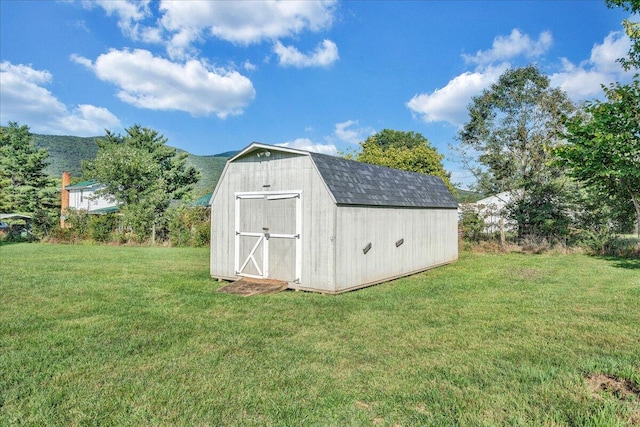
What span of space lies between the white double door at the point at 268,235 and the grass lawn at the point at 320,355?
1.09m

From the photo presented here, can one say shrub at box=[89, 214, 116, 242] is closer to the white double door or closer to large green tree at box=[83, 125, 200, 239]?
large green tree at box=[83, 125, 200, 239]

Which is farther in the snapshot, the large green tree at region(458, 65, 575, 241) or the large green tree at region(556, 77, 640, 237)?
the large green tree at region(458, 65, 575, 241)

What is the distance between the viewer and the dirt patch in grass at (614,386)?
9.52ft

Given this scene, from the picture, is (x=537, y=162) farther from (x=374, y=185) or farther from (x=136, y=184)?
(x=136, y=184)

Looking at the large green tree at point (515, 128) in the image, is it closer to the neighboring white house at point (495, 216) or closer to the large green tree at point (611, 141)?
the neighboring white house at point (495, 216)

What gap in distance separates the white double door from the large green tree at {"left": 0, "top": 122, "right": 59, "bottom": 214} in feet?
89.7

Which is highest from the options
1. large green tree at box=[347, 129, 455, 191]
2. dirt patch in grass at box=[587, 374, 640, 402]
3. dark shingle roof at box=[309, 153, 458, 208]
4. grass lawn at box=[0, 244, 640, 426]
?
large green tree at box=[347, 129, 455, 191]

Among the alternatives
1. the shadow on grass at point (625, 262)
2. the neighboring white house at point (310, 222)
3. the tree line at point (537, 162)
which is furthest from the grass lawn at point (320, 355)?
the tree line at point (537, 162)

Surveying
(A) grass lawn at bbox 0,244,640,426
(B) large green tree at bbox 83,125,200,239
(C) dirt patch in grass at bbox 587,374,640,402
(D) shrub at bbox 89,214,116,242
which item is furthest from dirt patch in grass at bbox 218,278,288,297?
(D) shrub at bbox 89,214,116,242

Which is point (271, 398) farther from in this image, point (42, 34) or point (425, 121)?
point (425, 121)

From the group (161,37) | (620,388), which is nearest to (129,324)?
(620,388)

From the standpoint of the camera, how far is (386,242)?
870 cm

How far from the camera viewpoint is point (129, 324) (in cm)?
504

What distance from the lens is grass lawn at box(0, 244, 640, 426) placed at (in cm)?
271
